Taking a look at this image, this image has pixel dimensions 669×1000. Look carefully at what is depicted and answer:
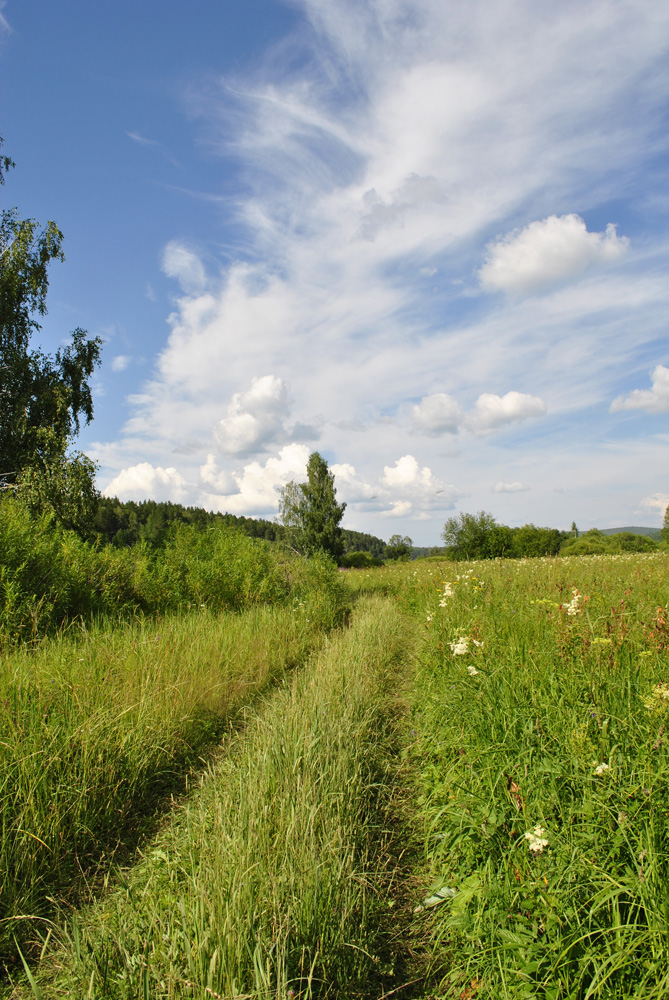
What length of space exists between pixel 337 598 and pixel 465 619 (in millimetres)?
6165

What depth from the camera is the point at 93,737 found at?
127 inches

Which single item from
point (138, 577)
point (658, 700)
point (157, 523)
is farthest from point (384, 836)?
point (157, 523)

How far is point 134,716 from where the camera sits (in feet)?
12.5

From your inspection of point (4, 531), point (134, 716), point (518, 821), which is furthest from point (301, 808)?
point (4, 531)

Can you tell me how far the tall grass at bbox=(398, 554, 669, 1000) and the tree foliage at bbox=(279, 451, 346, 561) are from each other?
33.2 metres

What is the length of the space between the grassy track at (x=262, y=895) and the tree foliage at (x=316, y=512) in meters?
33.5

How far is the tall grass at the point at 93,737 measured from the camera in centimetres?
252

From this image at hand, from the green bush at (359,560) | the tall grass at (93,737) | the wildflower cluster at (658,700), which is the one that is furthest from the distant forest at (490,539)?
the wildflower cluster at (658,700)

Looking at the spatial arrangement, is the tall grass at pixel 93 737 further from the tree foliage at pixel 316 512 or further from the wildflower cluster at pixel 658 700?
the tree foliage at pixel 316 512

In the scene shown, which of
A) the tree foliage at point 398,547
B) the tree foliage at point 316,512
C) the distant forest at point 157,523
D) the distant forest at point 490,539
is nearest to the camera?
the distant forest at point 157,523

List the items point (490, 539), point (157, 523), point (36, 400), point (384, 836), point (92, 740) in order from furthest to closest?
point (157, 523), point (490, 539), point (36, 400), point (92, 740), point (384, 836)

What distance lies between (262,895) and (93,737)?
1.91 meters

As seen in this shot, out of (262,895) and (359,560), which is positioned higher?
(262,895)

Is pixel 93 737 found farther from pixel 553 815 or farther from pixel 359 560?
pixel 359 560
